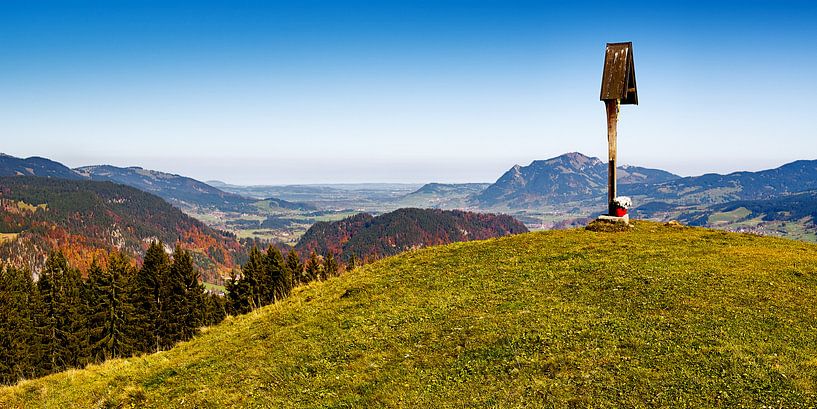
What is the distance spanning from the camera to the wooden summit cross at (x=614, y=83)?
29.3 m

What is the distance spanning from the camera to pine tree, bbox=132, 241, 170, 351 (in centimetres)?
5788

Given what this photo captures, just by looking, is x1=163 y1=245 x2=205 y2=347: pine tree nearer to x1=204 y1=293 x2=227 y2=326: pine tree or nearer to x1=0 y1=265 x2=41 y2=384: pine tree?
→ x1=204 y1=293 x2=227 y2=326: pine tree

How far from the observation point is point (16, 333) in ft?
173

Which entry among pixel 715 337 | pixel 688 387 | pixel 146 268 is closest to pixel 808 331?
pixel 715 337

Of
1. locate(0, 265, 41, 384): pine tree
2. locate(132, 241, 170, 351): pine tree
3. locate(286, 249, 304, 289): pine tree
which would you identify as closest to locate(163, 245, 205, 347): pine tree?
locate(132, 241, 170, 351): pine tree

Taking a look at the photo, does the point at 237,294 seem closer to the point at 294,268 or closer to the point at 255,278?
the point at 255,278

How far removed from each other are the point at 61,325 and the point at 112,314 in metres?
7.48

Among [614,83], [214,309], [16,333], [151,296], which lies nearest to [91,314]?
[151,296]

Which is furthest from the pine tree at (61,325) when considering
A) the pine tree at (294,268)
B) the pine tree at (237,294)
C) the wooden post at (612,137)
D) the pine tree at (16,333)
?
the wooden post at (612,137)

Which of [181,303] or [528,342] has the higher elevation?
[528,342]

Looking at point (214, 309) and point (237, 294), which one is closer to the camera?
point (237, 294)

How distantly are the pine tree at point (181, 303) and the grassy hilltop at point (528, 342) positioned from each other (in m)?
41.0

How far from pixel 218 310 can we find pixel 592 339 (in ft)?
228

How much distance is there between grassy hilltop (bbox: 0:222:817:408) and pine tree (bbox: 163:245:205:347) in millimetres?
40995
